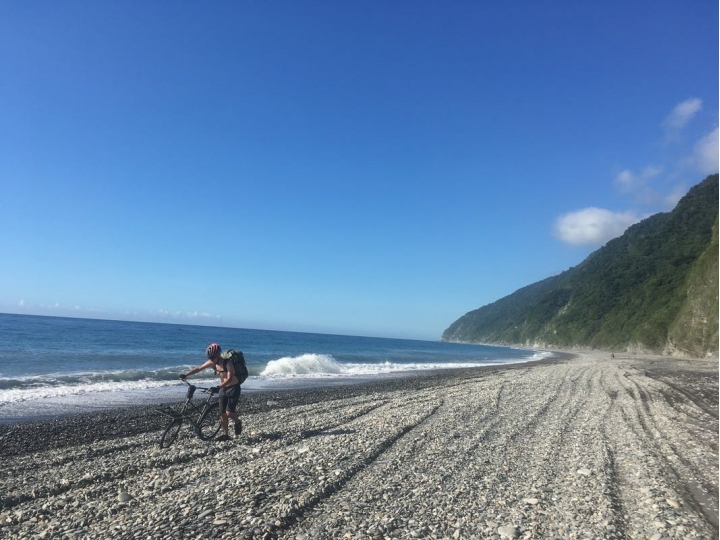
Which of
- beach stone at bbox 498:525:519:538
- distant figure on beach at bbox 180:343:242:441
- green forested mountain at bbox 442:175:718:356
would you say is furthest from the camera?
green forested mountain at bbox 442:175:718:356

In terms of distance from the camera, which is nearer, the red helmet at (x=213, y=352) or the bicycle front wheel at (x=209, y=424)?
the red helmet at (x=213, y=352)

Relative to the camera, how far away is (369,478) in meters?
8.22

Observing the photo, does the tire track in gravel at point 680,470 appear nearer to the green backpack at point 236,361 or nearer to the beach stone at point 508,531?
the beach stone at point 508,531

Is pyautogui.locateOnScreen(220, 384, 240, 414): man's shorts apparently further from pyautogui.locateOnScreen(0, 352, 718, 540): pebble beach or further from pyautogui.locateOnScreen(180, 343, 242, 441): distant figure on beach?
pyautogui.locateOnScreen(0, 352, 718, 540): pebble beach

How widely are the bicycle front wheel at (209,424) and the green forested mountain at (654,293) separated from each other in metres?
54.9

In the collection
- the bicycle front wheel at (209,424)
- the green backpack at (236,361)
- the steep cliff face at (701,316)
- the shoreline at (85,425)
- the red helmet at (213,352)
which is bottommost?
the shoreline at (85,425)

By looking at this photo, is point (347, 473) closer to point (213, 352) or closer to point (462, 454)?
point (462, 454)

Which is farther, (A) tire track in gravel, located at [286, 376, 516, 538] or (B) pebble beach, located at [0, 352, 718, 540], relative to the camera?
(A) tire track in gravel, located at [286, 376, 516, 538]

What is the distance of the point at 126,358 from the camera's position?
41.7 m

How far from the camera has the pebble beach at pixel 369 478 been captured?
6.32 m

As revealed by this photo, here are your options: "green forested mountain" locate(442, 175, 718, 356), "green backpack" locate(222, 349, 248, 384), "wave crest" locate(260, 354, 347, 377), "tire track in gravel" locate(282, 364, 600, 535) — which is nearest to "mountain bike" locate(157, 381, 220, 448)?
"green backpack" locate(222, 349, 248, 384)

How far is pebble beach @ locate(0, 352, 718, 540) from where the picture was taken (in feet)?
20.7


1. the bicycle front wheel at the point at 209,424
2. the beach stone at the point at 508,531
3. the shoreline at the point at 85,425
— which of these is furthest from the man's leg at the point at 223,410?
the beach stone at the point at 508,531

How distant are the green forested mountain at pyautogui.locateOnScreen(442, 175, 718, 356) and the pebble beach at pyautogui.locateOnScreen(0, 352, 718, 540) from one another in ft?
161
